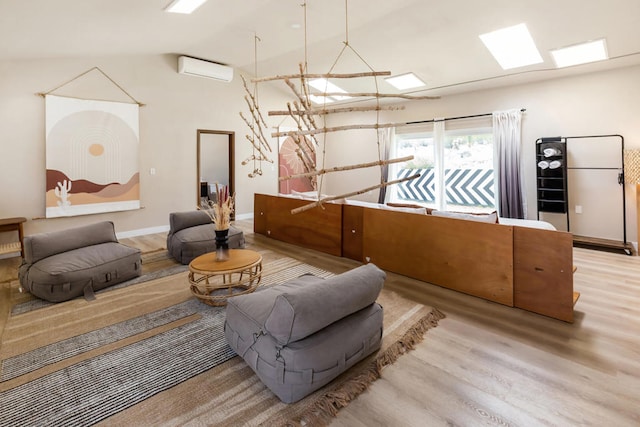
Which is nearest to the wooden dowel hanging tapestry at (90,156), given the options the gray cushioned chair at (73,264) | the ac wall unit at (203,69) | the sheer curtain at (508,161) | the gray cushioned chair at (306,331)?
the ac wall unit at (203,69)

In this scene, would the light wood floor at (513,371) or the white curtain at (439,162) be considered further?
the white curtain at (439,162)

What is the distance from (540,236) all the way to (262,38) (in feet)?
15.7

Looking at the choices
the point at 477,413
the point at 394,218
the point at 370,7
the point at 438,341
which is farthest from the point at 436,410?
the point at 370,7

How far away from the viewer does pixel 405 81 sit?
611 cm

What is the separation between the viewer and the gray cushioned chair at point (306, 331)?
1.70 meters

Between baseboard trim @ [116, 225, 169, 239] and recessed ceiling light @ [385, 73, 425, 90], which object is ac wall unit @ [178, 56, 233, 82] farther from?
recessed ceiling light @ [385, 73, 425, 90]

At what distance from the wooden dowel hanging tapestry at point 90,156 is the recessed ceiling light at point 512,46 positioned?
5838mm

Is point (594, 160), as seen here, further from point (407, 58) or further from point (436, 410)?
point (436, 410)

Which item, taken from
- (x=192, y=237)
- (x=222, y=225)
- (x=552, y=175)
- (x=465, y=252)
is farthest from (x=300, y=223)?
(x=552, y=175)

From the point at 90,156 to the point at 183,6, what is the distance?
3101mm

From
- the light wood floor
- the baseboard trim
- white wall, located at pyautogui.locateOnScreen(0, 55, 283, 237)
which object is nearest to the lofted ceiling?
white wall, located at pyautogui.locateOnScreen(0, 55, 283, 237)

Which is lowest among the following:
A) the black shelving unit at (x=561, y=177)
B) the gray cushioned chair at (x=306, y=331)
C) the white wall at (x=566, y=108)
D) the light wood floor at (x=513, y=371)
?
the light wood floor at (x=513, y=371)

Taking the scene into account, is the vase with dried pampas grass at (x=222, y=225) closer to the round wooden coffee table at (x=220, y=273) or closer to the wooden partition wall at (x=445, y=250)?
the round wooden coffee table at (x=220, y=273)

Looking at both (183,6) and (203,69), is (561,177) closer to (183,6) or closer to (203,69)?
(183,6)
